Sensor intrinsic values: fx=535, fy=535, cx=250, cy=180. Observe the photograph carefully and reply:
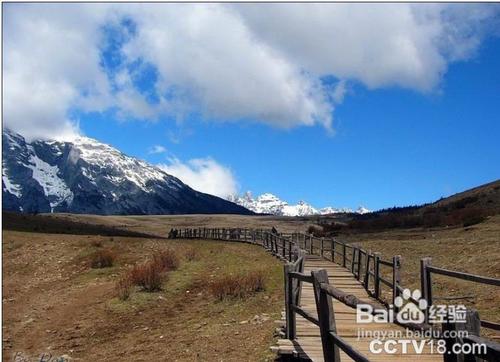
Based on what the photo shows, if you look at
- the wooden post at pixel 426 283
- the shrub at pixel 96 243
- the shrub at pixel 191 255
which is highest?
the shrub at pixel 96 243

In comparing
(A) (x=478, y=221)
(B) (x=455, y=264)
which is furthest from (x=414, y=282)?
(A) (x=478, y=221)

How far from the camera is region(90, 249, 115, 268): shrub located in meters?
28.8

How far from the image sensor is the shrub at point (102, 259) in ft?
94.6

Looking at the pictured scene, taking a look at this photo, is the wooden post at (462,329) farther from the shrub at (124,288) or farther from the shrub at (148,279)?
the shrub at (148,279)

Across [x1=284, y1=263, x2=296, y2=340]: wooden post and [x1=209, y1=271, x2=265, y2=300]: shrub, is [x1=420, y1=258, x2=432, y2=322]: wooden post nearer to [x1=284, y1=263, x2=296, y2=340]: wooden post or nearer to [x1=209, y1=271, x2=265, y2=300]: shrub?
[x1=284, y1=263, x2=296, y2=340]: wooden post

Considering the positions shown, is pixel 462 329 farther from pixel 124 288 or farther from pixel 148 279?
pixel 148 279

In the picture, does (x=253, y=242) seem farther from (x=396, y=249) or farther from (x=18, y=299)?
(x=18, y=299)

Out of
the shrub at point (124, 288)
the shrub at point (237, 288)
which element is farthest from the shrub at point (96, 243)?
the shrub at point (237, 288)

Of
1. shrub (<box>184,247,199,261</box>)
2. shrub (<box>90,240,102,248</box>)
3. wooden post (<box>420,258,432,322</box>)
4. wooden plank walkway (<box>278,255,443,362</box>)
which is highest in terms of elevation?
shrub (<box>90,240,102,248</box>)

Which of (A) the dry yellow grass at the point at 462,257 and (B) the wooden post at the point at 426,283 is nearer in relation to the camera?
(B) the wooden post at the point at 426,283

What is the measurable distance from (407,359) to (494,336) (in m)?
3.97

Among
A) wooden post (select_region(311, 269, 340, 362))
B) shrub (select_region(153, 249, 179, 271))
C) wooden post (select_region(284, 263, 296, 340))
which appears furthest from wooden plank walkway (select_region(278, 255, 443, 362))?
shrub (select_region(153, 249, 179, 271))

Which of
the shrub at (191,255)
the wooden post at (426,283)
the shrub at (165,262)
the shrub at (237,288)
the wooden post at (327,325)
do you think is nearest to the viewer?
the wooden post at (327,325)

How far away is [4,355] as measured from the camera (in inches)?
605
